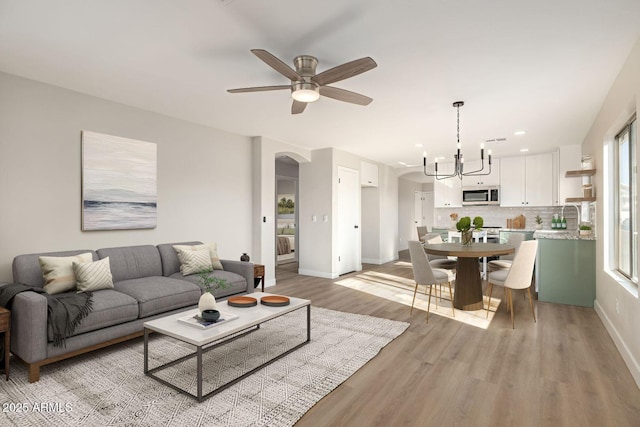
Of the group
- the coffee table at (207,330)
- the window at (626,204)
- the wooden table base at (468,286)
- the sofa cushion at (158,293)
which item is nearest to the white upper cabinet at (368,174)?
the wooden table base at (468,286)

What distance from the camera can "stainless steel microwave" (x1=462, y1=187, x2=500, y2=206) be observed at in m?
7.15

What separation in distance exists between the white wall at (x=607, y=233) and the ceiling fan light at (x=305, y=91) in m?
2.30

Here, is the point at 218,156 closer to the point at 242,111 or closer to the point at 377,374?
the point at 242,111

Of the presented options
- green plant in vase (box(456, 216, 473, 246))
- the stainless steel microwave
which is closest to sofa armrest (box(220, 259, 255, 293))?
green plant in vase (box(456, 216, 473, 246))

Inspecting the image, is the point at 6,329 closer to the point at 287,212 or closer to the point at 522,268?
the point at 522,268

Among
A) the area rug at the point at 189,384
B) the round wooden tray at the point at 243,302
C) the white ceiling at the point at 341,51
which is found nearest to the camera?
the area rug at the point at 189,384

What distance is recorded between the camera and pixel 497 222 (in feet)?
24.6

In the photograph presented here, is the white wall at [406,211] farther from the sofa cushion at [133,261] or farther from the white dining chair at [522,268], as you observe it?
the sofa cushion at [133,261]

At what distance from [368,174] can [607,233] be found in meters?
4.51

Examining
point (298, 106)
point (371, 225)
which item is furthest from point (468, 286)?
point (371, 225)

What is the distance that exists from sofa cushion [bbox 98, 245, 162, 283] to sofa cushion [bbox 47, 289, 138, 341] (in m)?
0.52

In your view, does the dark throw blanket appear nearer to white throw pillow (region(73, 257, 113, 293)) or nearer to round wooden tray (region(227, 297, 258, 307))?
white throw pillow (region(73, 257, 113, 293))

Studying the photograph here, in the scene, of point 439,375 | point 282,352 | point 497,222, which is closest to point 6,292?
point 282,352

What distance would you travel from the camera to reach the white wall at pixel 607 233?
2547 mm
